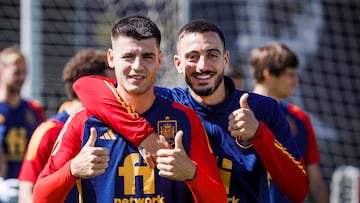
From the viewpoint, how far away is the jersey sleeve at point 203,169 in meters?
4.06

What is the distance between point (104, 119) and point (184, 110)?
1.26ft

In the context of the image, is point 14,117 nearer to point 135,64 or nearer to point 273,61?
point 273,61

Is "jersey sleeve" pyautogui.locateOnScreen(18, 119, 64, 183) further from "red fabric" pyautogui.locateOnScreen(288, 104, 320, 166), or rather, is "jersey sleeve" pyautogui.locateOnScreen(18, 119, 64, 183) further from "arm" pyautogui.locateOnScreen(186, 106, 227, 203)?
"red fabric" pyautogui.locateOnScreen(288, 104, 320, 166)

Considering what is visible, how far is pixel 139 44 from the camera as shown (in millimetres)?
4227

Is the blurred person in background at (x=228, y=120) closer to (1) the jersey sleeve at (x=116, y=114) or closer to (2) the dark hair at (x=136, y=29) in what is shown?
(1) the jersey sleeve at (x=116, y=114)

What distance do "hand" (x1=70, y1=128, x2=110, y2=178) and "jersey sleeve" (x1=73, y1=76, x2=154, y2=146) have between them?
0.20 m

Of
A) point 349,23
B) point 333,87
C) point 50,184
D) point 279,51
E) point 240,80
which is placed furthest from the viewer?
point 349,23

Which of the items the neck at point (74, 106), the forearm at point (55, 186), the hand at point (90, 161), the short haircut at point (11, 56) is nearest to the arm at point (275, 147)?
the hand at point (90, 161)

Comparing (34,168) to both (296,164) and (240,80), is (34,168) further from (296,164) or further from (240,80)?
(240,80)

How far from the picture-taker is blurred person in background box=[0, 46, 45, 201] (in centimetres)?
811

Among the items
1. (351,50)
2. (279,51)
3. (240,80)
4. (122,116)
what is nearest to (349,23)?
(351,50)

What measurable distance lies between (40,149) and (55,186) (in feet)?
3.94

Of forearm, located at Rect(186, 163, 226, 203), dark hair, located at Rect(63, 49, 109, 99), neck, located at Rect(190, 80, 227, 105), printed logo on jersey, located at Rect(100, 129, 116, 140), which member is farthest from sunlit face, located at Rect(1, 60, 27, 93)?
forearm, located at Rect(186, 163, 226, 203)

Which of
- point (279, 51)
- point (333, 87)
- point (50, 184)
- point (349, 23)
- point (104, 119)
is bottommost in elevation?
point (50, 184)
